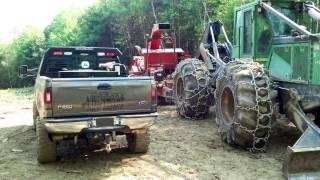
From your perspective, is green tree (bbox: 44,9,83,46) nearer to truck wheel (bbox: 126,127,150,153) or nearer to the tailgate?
truck wheel (bbox: 126,127,150,153)

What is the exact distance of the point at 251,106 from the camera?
23.8 feet

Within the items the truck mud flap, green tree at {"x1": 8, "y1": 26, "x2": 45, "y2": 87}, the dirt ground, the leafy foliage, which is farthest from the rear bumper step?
green tree at {"x1": 8, "y1": 26, "x2": 45, "y2": 87}

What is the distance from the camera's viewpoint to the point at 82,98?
6.54m

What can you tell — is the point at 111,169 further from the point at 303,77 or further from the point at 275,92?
the point at 303,77

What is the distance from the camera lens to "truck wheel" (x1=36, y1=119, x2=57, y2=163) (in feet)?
22.3

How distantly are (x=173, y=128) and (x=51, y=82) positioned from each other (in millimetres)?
4385

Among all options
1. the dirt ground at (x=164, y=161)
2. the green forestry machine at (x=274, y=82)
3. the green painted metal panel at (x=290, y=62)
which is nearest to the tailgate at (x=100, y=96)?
the dirt ground at (x=164, y=161)

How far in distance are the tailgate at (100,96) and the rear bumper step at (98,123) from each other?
117 mm

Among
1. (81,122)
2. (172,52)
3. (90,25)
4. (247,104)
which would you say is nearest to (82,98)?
(81,122)

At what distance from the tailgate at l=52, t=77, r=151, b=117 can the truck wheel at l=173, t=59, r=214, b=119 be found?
3.93 metres

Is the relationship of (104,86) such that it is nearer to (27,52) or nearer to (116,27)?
(116,27)

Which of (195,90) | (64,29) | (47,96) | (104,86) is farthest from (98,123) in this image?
(64,29)

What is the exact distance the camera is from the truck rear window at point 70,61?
29.5 feet

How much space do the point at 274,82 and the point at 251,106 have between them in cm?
103
